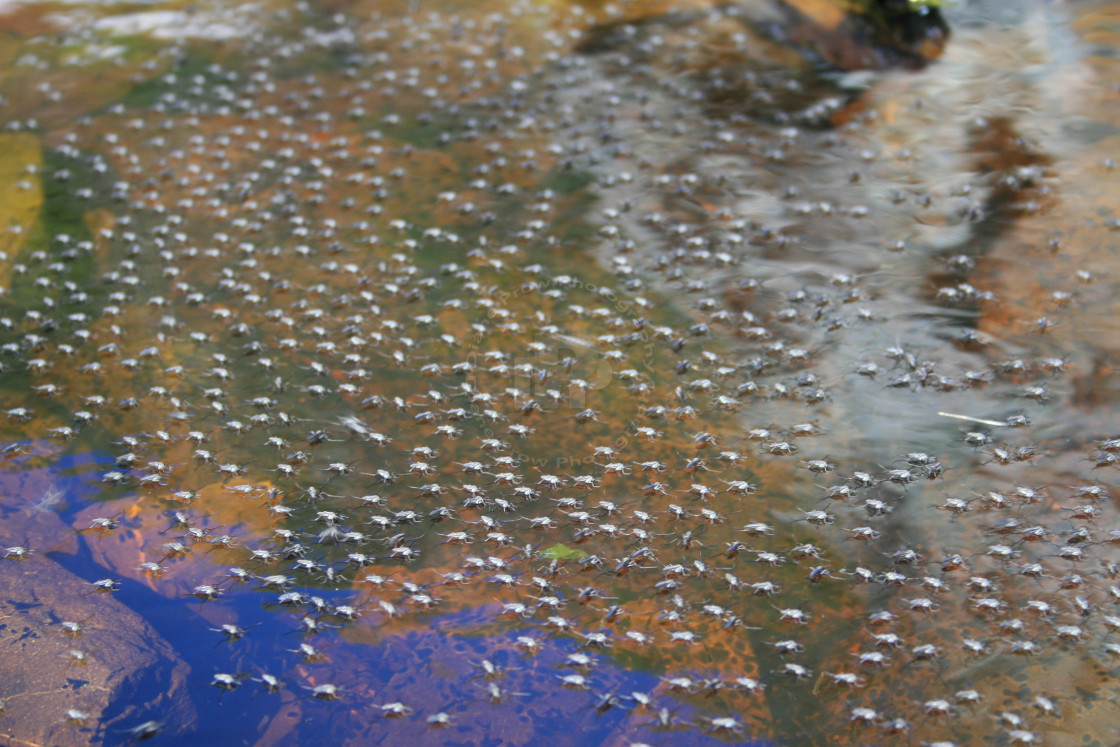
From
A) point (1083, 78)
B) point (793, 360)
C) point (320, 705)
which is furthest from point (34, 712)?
point (1083, 78)

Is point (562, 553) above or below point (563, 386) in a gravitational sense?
below

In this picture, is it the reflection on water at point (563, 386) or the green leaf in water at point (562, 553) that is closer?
the reflection on water at point (563, 386)

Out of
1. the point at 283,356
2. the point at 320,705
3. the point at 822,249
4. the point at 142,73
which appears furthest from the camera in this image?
the point at 142,73

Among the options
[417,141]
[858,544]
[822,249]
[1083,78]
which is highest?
[1083,78]

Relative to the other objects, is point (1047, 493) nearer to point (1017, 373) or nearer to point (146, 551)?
point (1017, 373)

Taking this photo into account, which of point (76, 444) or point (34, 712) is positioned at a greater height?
point (76, 444)

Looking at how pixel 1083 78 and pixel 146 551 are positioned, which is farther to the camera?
pixel 1083 78

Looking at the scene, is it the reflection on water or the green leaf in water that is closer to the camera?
the reflection on water

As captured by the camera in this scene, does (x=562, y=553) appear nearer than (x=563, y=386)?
Yes
